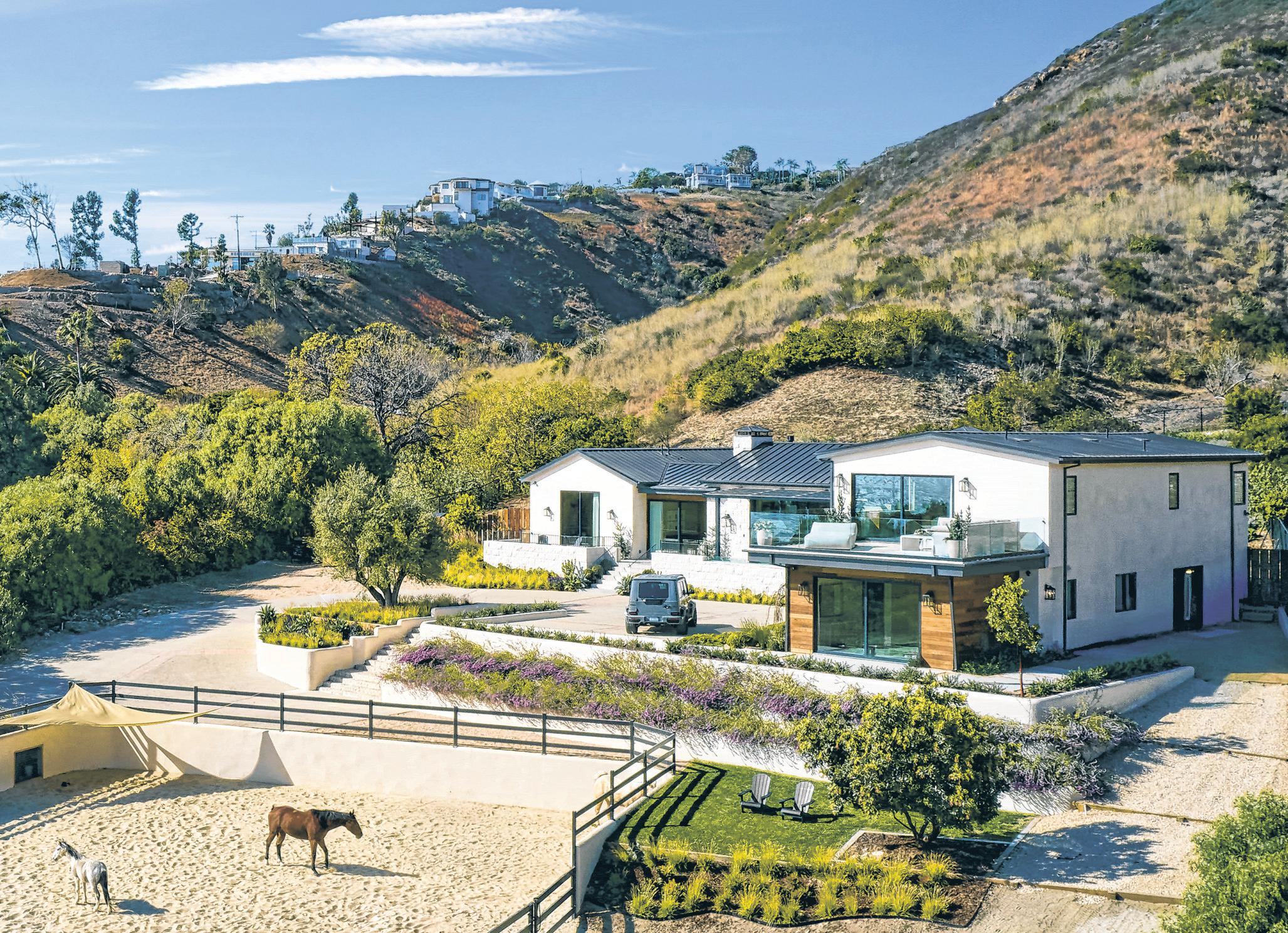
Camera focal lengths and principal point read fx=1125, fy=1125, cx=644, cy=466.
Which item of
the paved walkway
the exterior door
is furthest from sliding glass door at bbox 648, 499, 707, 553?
the paved walkway

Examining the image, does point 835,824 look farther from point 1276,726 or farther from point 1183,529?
point 1183,529

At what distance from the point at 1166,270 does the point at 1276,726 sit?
44.2m

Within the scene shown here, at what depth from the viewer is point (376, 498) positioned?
31672mm

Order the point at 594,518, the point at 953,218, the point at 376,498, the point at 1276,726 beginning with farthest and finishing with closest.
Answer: the point at 953,218 → the point at 594,518 → the point at 376,498 → the point at 1276,726

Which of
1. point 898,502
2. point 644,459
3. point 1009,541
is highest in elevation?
point 644,459

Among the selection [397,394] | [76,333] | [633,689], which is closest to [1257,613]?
[633,689]

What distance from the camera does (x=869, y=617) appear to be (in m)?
24.0

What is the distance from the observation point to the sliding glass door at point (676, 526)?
123ft

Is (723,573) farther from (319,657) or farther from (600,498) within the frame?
(319,657)

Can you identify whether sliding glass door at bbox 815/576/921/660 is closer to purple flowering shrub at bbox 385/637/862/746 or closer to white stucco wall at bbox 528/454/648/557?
purple flowering shrub at bbox 385/637/862/746

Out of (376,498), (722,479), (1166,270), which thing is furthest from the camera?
(1166,270)

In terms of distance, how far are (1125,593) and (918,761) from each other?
11766mm

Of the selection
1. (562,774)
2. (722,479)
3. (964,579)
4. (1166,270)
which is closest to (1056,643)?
(964,579)

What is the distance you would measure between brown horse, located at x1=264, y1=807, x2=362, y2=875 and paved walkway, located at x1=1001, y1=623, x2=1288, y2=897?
1080 centimetres
